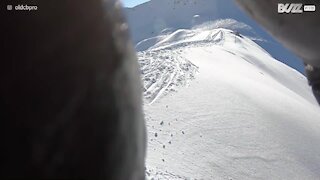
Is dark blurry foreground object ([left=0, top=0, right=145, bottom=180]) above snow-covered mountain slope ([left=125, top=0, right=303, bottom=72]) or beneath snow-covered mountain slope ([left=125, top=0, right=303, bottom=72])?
above

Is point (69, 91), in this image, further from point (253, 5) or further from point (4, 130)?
point (253, 5)

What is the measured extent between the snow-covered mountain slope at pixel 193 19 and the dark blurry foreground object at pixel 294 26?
1710 inches

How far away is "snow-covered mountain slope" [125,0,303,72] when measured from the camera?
155ft

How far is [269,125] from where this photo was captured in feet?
43.8

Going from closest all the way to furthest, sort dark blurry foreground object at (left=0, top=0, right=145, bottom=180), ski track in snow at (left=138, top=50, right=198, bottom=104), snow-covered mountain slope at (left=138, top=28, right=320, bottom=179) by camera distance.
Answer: dark blurry foreground object at (left=0, top=0, right=145, bottom=180), snow-covered mountain slope at (left=138, top=28, right=320, bottom=179), ski track in snow at (left=138, top=50, right=198, bottom=104)

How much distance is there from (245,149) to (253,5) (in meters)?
10.0

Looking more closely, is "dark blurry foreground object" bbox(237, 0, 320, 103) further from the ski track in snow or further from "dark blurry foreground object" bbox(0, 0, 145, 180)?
the ski track in snow

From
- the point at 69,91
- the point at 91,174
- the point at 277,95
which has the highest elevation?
the point at 69,91

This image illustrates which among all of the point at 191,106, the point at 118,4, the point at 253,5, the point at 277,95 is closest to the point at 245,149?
the point at 191,106

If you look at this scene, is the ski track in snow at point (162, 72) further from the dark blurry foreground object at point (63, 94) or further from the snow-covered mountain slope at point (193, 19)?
the snow-covered mountain slope at point (193, 19)

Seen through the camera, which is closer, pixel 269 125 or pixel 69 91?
pixel 69 91
